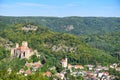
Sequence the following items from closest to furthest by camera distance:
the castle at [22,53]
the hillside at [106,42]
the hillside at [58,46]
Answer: the castle at [22,53] → the hillside at [58,46] → the hillside at [106,42]

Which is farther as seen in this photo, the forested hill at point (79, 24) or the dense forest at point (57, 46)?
the forested hill at point (79, 24)

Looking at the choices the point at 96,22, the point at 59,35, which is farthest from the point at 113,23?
the point at 59,35

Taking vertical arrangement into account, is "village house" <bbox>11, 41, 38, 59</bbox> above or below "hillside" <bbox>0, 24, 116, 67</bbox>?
above

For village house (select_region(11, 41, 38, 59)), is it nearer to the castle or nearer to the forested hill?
the castle

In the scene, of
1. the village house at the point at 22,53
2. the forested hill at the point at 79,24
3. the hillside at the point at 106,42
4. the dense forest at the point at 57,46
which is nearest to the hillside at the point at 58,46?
the dense forest at the point at 57,46

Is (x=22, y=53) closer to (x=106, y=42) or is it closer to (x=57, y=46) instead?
(x=57, y=46)

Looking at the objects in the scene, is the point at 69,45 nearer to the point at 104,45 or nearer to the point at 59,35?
the point at 59,35

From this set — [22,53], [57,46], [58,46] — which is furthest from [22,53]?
[57,46]

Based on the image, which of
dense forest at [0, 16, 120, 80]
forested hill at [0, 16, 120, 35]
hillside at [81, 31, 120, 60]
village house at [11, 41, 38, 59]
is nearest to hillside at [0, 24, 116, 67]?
dense forest at [0, 16, 120, 80]

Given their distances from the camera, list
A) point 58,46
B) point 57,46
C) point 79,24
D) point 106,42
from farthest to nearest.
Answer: point 79,24 → point 106,42 → point 57,46 → point 58,46

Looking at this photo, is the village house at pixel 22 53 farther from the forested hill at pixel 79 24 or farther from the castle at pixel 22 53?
the forested hill at pixel 79 24

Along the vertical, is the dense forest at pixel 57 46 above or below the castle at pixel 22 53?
below
